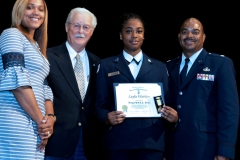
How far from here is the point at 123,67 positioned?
309 cm

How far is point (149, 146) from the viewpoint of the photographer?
288 cm

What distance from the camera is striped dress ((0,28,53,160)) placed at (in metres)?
2.28

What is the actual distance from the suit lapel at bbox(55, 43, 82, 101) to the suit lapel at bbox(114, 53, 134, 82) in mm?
371

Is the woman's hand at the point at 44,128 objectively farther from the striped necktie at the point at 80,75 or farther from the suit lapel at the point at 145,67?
the suit lapel at the point at 145,67

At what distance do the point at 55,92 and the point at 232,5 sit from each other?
315 centimetres

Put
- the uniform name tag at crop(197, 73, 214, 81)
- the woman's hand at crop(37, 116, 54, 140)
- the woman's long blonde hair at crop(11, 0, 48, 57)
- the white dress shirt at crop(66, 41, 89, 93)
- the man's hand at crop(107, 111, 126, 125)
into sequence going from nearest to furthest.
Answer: the woman's hand at crop(37, 116, 54, 140) → the woman's long blonde hair at crop(11, 0, 48, 57) → the man's hand at crop(107, 111, 126, 125) → the uniform name tag at crop(197, 73, 214, 81) → the white dress shirt at crop(66, 41, 89, 93)

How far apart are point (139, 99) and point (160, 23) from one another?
257 cm

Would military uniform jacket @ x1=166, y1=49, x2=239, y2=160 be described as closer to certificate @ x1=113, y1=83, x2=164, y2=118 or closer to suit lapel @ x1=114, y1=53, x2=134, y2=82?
certificate @ x1=113, y1=83, x2=164, y2=118

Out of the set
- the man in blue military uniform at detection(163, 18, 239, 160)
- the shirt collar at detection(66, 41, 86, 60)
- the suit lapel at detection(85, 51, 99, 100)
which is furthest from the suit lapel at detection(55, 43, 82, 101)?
the man in blue military uniform at detection(163, 18, 239, 160)

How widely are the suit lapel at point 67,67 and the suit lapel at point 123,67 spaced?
37cm

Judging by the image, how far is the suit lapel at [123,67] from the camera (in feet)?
10.0

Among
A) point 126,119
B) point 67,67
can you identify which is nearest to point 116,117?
point 126,119

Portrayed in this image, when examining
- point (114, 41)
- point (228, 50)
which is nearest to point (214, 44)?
point (228, 50)

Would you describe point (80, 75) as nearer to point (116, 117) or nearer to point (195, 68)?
point (116, 117)
